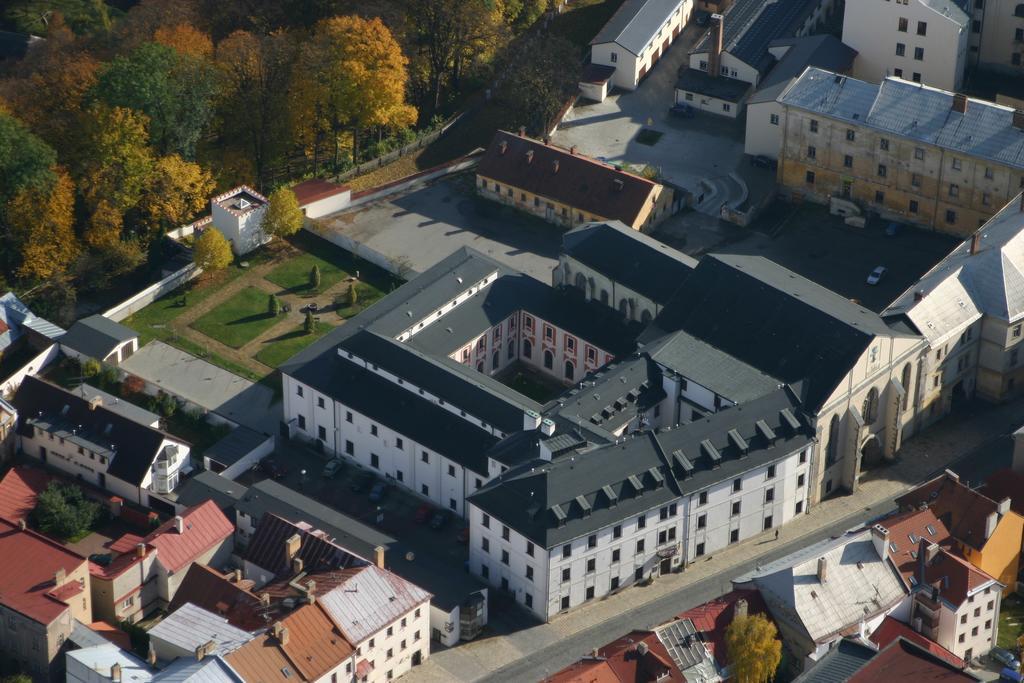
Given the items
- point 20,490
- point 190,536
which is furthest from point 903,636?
point 20,490

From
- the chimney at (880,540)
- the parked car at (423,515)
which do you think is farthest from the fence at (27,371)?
the chimney at (880,540)

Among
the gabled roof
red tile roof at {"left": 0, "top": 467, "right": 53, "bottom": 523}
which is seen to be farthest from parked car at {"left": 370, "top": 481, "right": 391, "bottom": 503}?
red tile roof at {"left": 0, "top": 467, "right": 53, "bottom": 523}

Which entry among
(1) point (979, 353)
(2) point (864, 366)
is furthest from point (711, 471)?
(1) point (979, 353)

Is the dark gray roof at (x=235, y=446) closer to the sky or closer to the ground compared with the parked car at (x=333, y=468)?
closer to the sky

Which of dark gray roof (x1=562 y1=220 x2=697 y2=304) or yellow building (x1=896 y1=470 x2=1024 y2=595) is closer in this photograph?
yellow building (x1=896 y1=470 x2=1024 y2=595)

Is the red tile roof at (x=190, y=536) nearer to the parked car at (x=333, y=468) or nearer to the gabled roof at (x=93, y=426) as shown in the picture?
the gabled roof at (x=93, y=426)

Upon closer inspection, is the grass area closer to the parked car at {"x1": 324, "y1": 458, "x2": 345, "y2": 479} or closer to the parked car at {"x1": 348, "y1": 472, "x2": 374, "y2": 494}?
the parked car at {"x1": 348, "y1": 472, "x2": 374, "y2": 494}

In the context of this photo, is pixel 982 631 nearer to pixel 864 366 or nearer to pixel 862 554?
pixel 862 554
